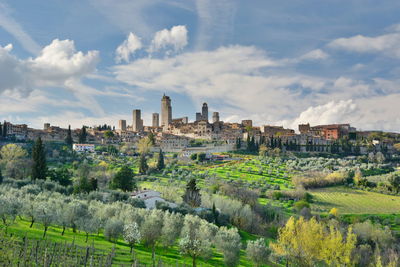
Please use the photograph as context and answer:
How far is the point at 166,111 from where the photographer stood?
148125 mm

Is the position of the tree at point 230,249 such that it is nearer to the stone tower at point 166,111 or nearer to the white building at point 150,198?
the white building at point 150,198

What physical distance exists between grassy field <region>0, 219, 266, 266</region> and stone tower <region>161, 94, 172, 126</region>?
4827 inches

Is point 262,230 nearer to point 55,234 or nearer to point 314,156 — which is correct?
point 55,234

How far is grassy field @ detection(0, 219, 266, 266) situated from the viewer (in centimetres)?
1967

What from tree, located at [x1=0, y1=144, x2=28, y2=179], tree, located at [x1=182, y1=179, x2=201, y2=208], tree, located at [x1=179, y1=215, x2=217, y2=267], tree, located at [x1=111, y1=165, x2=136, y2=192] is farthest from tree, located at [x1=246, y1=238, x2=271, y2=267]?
tree, located at [x1=0, y1=144, x2=28, y2=179]

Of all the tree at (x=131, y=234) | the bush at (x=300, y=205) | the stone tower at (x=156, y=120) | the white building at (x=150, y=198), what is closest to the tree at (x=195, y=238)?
the tree at (x=131, y=234)

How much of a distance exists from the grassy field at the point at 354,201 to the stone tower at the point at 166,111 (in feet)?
304

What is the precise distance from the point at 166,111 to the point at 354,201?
4037 inches

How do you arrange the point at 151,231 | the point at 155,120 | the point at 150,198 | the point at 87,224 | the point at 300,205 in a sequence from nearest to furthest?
1. the point at 87,224
2. the point at 151,231
3. the point at 150,198
4. the point at 300,205
5. the point at 155,120

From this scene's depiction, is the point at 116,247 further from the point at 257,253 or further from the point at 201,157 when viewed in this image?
the point at 201,157

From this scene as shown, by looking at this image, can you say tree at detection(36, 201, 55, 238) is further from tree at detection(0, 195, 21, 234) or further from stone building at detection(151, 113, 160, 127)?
stone building at detection(151, 113, 160, 127)

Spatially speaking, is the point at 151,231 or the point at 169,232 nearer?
the point at 151,231

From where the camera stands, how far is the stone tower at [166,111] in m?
148

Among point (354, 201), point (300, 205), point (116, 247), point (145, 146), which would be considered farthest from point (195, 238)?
point (145, 146)
